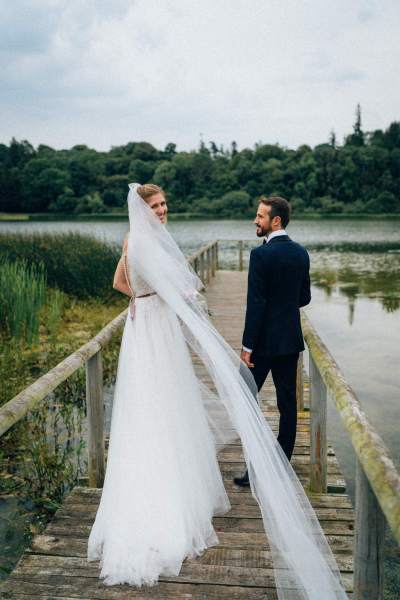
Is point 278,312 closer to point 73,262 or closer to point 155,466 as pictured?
point 155,466

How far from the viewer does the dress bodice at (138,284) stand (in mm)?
2746

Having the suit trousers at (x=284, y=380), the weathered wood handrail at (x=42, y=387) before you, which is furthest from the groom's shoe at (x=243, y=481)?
the weathered wood handrail at (x=42, y=387)

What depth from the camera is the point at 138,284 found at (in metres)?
2.78

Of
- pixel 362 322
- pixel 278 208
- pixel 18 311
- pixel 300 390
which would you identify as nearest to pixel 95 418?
pixel 278 208

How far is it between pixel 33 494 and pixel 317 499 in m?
2.24

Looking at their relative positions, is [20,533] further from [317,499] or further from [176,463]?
[317,499]

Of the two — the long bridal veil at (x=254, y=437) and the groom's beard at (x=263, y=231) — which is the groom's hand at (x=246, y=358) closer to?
the long bridal veil at (x=254, y=437)

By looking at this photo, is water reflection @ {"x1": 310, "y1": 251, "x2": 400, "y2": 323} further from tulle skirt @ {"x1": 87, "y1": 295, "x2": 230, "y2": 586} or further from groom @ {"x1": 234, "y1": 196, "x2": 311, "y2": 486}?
tulle skirt @ {"x1": 87, "y1": 295, "x2": 230, "y2": 586}

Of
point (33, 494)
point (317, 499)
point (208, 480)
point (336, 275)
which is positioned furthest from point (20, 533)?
point (336, 275)

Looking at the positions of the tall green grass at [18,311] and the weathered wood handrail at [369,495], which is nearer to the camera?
the weathered wood handrail at [369,495]

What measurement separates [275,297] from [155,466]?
3.68ft

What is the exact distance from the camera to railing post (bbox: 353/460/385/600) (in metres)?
1.58

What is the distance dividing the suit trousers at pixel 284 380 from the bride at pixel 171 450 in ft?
0.73

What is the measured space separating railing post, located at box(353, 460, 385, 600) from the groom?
1371 millimetres
